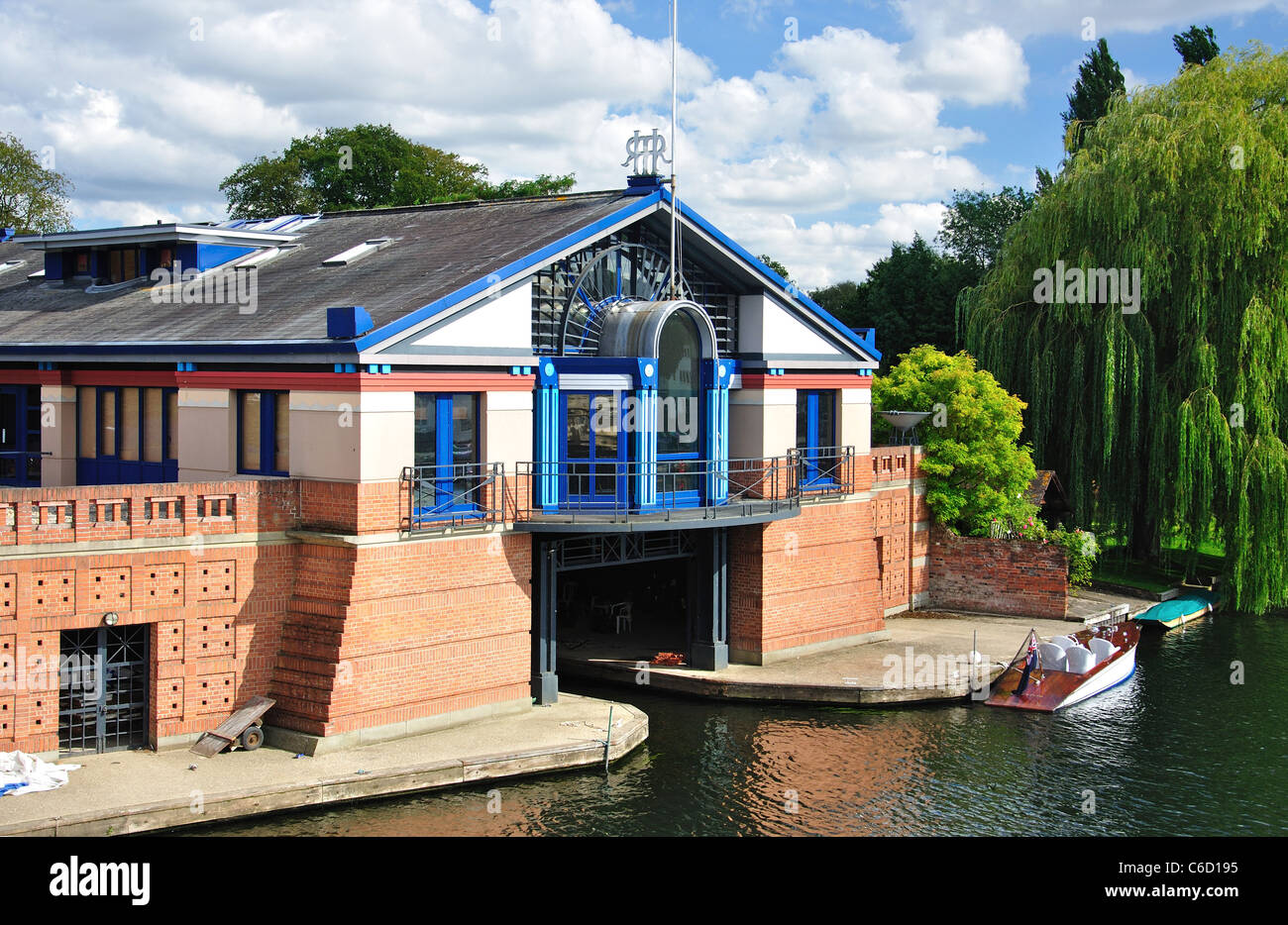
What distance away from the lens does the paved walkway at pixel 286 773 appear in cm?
1755

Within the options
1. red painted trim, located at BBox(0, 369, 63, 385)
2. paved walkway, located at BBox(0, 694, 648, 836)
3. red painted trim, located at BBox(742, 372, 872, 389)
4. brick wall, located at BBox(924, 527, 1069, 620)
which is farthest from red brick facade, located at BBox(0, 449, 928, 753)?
brick wall, located at BBox(924, 527, 1069, 620)

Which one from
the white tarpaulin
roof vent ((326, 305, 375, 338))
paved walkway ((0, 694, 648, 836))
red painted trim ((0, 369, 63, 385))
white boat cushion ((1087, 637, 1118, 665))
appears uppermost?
roof vent ((326, 305, 375, 338))

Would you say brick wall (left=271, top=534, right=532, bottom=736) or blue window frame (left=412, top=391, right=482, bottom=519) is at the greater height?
blue window frame (left=412, top=391, right=482, bottom=519)

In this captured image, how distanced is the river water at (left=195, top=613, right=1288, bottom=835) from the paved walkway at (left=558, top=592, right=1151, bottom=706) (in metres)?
0.33

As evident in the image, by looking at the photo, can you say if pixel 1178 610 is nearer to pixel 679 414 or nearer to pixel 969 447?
pixel 969 447

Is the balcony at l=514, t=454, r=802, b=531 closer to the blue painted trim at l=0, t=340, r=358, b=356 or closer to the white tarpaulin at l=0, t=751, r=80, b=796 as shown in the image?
the blue painted trim at l=0, t=340, r=358, b=356

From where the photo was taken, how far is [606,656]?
27547 mm

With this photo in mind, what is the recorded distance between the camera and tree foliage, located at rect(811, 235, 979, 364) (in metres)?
52.4

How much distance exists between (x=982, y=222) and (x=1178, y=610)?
35.6 metres

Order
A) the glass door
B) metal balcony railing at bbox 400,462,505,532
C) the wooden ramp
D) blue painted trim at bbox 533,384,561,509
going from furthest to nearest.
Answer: the glass door → blue painted trim at bbox 533,384,561,509 → metal balcony railing at bbox 400,462,505,532 → the wooden ramp

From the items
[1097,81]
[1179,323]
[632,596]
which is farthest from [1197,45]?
[632,596]

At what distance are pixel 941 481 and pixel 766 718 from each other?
39.4 feet

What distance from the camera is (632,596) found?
32594 mm

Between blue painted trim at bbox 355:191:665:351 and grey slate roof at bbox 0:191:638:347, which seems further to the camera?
grey slate roof at bbox 0:191:638:347
